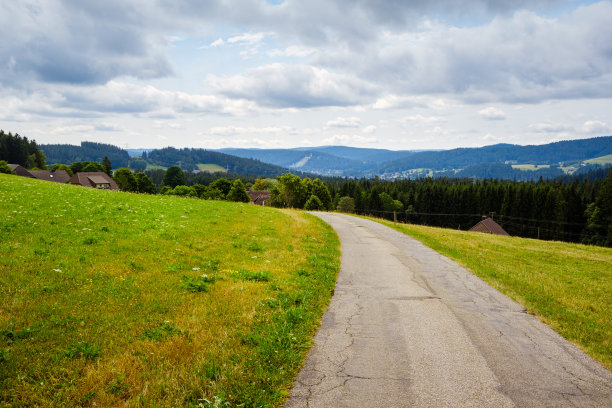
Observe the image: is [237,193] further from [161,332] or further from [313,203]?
[161,332]

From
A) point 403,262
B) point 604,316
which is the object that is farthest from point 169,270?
point 604,316

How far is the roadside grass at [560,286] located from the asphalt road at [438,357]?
67cm

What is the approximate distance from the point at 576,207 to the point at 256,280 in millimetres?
108732

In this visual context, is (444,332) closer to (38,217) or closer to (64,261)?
(64,261)

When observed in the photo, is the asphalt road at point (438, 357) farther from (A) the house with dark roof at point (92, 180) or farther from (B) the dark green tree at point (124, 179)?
(B) the dark green tree at point (124, 179)

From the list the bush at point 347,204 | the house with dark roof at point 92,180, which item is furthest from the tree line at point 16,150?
the bush at point 347,204

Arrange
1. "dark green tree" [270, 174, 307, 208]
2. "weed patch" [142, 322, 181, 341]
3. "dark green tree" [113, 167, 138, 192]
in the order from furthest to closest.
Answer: "dark green tree" [113, 167, 138, 192]
"dark green tree" [270, 174, 307, 208]
"weed patch" [142, 322, 181, 341]

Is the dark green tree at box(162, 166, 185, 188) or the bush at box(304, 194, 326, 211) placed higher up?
the dark green tree at box(162, 166, 185, 188)

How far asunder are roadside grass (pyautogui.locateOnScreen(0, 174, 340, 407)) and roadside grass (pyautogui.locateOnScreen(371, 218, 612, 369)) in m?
6.86

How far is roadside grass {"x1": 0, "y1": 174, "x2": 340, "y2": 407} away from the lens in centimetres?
546

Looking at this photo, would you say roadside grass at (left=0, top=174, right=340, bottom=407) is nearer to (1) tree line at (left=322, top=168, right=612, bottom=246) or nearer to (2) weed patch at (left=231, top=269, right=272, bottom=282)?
(2) weed patch at (left=231, top=269, right=272, bottom=282)

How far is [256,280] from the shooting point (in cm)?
1126

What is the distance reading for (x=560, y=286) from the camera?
14008mm

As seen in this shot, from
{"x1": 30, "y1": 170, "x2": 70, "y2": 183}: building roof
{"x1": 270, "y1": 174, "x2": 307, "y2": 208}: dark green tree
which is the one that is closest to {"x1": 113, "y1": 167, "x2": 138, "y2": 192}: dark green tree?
{"x1": 30, "y1": 170, "x2": 70, "y2": 183}: building roof
